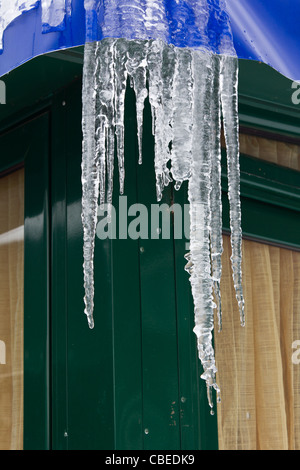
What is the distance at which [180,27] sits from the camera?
182cm

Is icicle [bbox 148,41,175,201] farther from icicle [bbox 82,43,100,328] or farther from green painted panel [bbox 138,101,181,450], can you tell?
green painted panel [bbox 138,101,181,450]

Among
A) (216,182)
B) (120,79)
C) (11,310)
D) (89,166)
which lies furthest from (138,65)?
(11,310)

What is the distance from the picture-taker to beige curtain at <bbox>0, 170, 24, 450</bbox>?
2.70m

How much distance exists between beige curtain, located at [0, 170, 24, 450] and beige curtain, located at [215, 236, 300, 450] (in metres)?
0.75

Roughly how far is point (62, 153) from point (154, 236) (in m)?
0.47

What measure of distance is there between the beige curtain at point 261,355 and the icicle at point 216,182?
2.01 ft

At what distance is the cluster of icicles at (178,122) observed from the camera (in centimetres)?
191

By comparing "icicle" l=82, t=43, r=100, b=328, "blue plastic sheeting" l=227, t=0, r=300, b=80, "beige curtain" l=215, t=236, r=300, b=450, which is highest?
"blue plastic sheeting" l=227, t=0, r=300, b=80

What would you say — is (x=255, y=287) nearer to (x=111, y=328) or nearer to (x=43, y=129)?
(x=111, y=328)

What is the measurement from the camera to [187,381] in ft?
8.07

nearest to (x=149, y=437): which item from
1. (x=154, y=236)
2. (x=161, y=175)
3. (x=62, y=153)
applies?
(x=154, y=236)

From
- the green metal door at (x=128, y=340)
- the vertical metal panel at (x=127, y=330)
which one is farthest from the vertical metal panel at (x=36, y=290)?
the vertical metal panel at (x=127, y=330)

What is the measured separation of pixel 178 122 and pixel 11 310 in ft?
3.91

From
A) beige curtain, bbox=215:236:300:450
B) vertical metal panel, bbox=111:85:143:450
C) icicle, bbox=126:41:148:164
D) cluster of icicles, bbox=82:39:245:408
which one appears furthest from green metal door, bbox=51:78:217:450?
icicle, bbox=126:41:148:164
